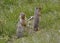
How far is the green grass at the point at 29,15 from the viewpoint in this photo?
8.64 metres

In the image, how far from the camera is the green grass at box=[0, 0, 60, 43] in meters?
8.64

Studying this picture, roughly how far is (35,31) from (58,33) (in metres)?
0.72

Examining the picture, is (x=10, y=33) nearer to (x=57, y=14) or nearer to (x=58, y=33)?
(x=58, y=33)

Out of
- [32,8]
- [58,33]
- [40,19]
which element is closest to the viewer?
[58,33]

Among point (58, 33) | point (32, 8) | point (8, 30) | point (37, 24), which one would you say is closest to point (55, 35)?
point (58, 33)

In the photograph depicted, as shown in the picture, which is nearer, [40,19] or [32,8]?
[40,19]

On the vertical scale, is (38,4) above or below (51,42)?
above

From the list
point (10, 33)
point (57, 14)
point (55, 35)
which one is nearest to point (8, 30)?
point (10, 33)

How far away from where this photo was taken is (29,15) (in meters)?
10.3

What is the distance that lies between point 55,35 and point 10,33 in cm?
137

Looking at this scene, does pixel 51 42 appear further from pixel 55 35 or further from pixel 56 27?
pixel 56 27

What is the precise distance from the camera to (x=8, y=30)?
9.23 m

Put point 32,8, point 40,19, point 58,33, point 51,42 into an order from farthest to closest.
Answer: point 32,8
point 40,19
point 58,33
point 51,42

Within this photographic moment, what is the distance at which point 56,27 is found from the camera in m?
9.47
